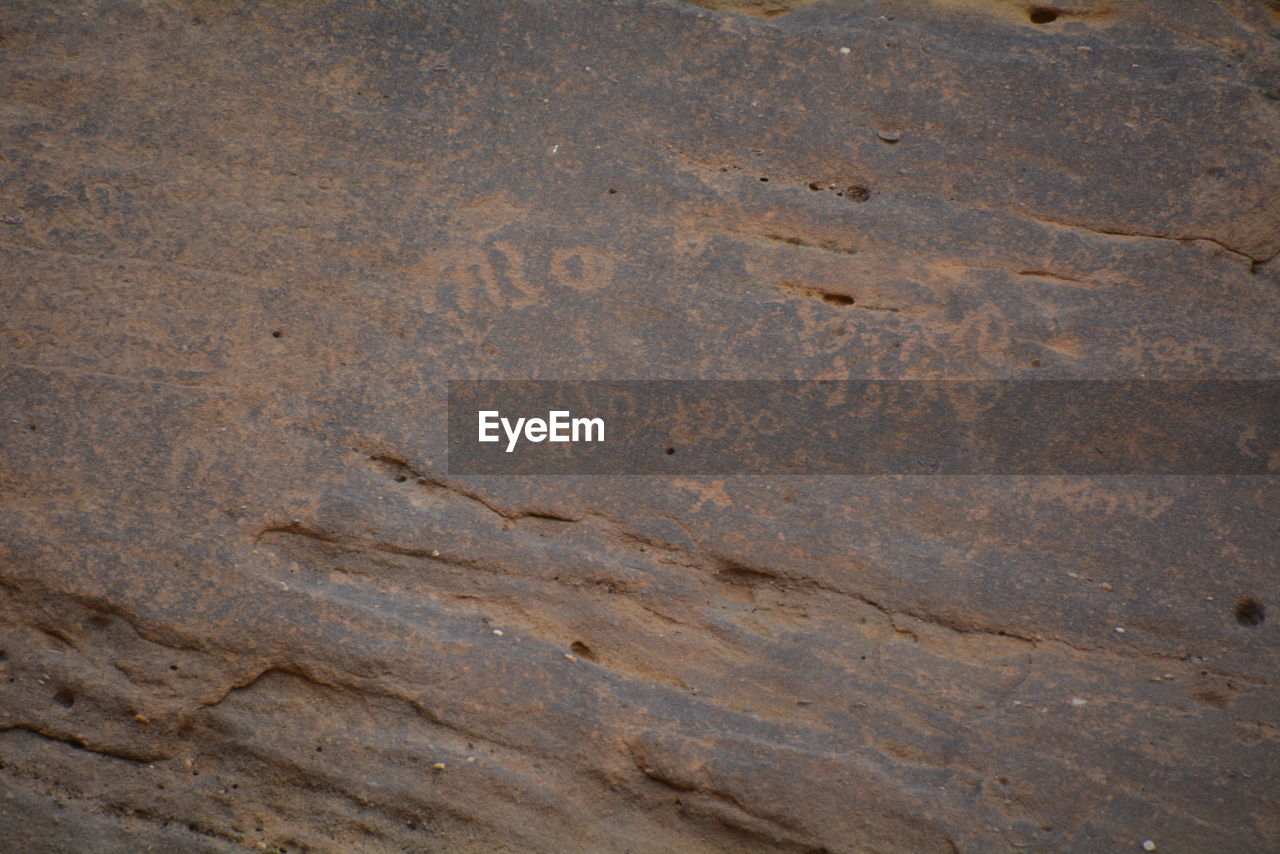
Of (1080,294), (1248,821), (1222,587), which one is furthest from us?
(1080,294)

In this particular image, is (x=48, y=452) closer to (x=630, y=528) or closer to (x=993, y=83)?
(x=630, y=528)

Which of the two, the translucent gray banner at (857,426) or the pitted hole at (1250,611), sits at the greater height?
the translucent gray banner at (857,426)

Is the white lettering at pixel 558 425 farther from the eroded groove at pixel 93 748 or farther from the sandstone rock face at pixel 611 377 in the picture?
the eroded groove at pixel 93 748

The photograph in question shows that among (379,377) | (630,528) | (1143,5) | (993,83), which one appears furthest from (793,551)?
(1143,5)

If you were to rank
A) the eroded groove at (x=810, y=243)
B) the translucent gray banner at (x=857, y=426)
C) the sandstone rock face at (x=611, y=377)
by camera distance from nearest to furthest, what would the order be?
the sandstone rock face at (x=611, y=377) → the translucent gray banner at (x=857, y=426) → the eroded groove at (x=810, y=243)

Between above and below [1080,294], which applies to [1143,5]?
above

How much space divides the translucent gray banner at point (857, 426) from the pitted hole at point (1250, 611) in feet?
1.17

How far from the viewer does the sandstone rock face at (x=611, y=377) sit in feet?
8.34

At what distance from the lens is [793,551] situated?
2656 millimetres

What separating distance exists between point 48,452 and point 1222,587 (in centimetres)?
308

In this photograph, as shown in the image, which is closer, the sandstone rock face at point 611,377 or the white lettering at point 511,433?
the sandstone rock face at point 611,377

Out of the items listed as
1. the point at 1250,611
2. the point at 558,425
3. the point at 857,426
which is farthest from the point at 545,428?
the point at 1250,611

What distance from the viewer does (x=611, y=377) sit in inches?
108

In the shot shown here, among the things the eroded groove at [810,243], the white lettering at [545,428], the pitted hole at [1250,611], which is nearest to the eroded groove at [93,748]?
the white lettering at [545,428]
